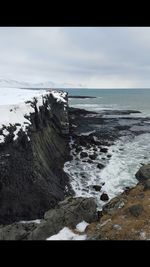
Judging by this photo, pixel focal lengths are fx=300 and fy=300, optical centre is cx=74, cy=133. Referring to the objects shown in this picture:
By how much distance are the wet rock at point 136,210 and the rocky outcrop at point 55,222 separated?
185 cm

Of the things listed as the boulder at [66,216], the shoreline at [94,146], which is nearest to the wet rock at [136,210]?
the shoreline at [94,146]

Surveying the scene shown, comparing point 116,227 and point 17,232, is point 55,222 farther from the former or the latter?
point 116,227

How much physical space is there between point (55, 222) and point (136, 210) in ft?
11.6

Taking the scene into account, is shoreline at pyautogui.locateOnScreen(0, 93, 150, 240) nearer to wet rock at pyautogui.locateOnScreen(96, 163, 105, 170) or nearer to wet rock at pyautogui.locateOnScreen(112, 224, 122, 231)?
wet rock at pyautogui.locateOnScreen(96, 163, 105, 170)

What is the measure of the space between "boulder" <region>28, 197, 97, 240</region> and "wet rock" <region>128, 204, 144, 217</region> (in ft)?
6.06

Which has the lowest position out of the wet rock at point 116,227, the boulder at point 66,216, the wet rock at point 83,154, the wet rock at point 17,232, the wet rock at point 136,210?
the wet rock at point 83,154

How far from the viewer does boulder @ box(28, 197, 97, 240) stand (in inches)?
479

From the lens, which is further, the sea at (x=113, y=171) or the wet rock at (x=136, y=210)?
the sea at (x=113, y=171)

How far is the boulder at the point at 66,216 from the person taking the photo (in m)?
12.2

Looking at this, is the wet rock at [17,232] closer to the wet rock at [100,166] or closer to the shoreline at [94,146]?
the shoreline at [94,146]

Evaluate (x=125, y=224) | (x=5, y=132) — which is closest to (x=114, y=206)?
(x=125, y=224)

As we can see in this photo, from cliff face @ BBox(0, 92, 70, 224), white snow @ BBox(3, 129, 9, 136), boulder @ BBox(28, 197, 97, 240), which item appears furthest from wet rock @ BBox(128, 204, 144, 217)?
white snow @ BBox(3, 129, 9, 136)

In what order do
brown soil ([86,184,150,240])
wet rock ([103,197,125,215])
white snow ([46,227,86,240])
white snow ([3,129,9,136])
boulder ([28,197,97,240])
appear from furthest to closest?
1. white snow ([3,129,9,136])
2. wet rock ([103,197,125,215])
3. boulder ([28,197,97,240])
4. white snow ([46,227,86,240])
5. brown soil ([86,184,150,240])
